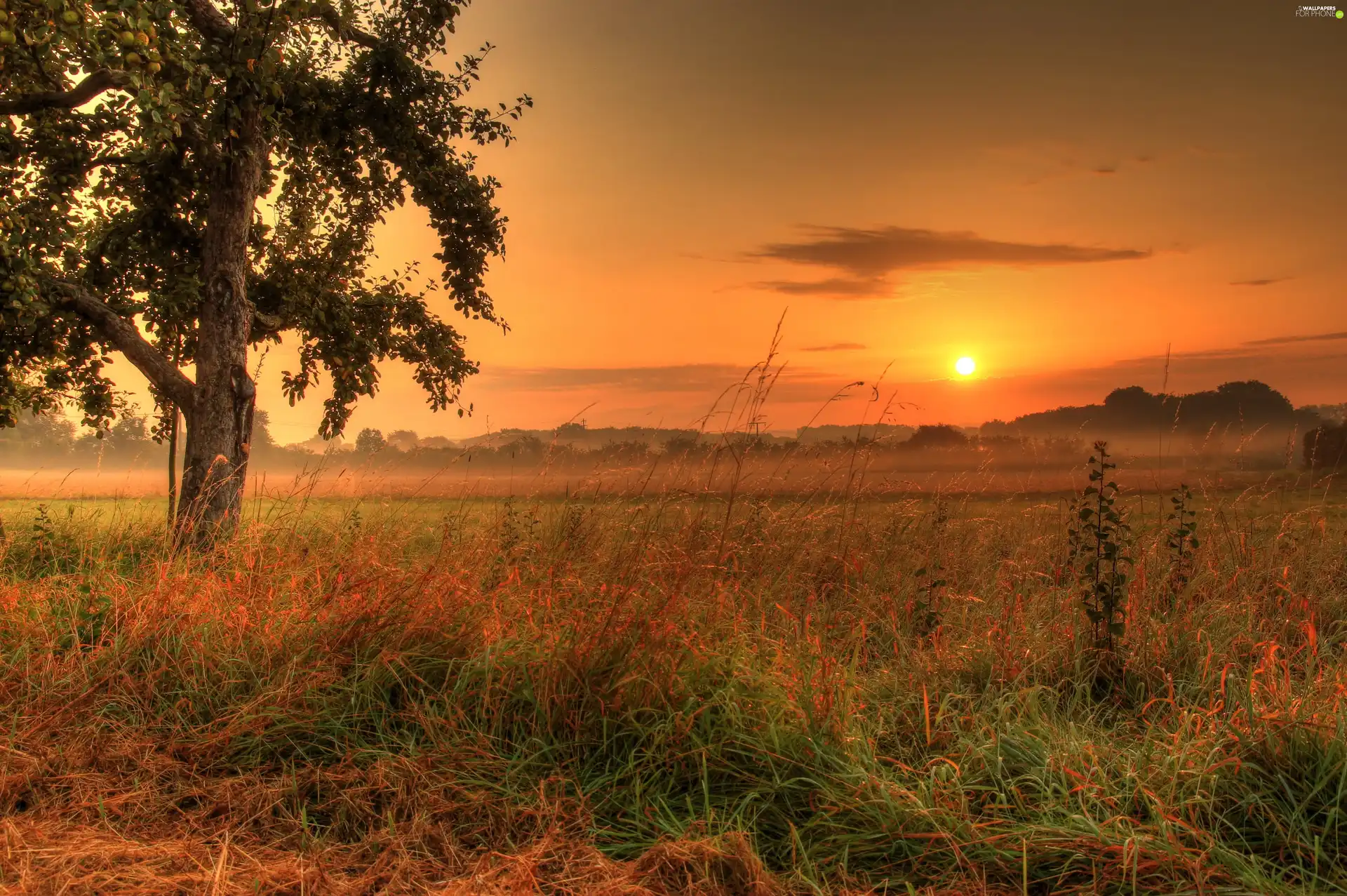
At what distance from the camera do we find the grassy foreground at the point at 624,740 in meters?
3.07

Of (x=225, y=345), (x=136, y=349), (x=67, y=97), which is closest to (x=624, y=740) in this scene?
(x=225, y=345)

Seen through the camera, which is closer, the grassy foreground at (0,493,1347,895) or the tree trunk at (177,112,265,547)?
the grassy foreground at (0,493,1347,895)

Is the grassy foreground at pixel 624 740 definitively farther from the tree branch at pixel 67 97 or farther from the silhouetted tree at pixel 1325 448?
the tree branch at pixel 67 97

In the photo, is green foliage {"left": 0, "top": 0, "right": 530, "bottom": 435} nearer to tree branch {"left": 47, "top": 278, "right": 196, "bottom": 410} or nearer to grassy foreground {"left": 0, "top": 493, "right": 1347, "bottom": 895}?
tree branch {"left": 47, "top": 278, "right": 196, "bottom": 410}

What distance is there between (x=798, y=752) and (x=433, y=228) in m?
10.2

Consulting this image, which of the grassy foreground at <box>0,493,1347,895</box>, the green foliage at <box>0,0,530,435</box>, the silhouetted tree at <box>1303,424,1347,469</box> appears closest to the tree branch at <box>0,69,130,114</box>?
the green foliage at <box>0,0,530,435</box>

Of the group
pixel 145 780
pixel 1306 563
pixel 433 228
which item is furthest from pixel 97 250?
pixel 1306 563

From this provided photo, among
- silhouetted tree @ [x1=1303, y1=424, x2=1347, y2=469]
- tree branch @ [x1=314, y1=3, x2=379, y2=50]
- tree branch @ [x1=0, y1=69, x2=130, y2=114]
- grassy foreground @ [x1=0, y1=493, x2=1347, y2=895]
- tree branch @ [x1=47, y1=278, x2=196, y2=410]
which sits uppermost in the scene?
tree branch @ [x1=314, y1=3, x2=379, y2=50]

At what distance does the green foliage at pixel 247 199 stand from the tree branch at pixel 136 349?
111 millimetres

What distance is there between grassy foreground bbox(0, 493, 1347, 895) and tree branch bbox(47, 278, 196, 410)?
14.8ft

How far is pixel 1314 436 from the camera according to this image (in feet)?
31.4

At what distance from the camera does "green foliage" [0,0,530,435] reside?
898 centimetres

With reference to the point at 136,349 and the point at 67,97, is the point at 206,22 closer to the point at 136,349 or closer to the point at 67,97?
the point at 67,97

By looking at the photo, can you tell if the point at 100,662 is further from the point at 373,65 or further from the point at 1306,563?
the point at 1306,563
